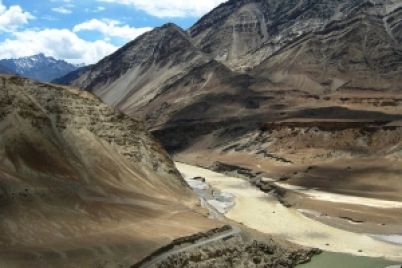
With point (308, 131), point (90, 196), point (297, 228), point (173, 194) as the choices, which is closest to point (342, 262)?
point (297, 228)

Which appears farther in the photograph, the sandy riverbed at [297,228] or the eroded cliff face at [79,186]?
the sandy riverbed at [297,228]

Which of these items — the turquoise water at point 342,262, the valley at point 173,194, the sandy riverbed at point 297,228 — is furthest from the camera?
the sandy riverbed at point 297,228

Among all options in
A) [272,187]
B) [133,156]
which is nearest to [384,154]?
[272,187]

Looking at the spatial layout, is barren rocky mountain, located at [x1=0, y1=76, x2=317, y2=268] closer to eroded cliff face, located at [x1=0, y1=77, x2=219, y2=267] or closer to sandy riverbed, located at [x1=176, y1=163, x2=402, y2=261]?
eroded cliff face, located at [x1=0, y1=77, x2=219, y2=267]

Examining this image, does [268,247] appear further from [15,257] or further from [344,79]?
[344,79]

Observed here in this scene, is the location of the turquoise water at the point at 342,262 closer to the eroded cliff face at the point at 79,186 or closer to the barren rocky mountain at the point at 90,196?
the barren rocky mountain at the point at 90,196

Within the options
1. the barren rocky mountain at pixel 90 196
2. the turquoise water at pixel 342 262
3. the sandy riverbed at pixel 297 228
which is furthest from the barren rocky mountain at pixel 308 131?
the barren rocky mountain at pixel 90 196
